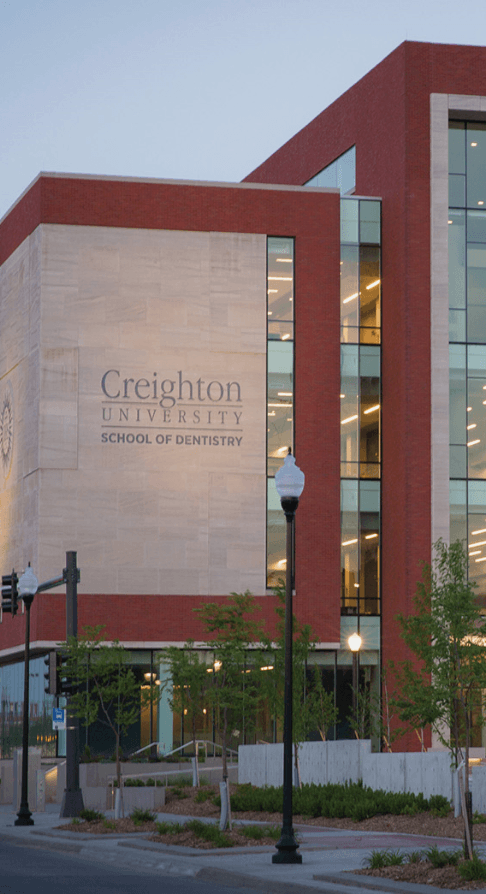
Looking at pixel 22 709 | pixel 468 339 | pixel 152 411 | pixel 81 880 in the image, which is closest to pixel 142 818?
A: pixel 81 880

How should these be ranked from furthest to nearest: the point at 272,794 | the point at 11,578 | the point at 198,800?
the point at 11,578, the point at 198,800, the point at 272,794

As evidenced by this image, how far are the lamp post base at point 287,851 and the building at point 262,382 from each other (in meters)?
28.2

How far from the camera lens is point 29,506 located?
163 ft

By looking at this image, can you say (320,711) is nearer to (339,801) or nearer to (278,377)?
(339,801)

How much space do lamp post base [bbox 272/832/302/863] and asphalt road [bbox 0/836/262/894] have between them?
1.45 metres

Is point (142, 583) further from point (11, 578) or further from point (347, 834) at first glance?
point (347, 834)

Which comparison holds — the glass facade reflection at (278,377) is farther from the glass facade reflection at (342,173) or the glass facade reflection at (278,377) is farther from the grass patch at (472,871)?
the grass patch at (472,871)

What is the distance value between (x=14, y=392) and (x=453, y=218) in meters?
18.2

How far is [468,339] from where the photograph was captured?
161 feet

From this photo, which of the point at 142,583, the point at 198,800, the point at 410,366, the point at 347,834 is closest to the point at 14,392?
the point at 142,583

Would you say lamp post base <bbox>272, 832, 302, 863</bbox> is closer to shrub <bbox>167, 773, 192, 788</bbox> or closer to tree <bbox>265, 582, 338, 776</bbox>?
tree <bbox>265, 582, 338, 776</bbox>

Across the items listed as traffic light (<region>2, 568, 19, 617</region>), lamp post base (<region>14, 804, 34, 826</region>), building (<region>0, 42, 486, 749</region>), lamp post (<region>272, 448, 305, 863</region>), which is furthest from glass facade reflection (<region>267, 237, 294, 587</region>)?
lamp post (<region>272, 448, 305, 863</region>)

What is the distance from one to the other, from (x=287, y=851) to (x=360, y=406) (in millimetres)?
32574

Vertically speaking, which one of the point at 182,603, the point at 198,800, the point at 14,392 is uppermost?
the point at 14,392
